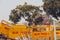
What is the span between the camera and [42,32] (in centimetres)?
1241

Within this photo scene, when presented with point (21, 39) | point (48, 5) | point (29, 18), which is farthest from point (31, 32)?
point (29, 18)

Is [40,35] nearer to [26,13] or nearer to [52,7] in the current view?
[52,7]

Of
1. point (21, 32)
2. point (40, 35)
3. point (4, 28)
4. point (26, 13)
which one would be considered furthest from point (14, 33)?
point (26, 13)

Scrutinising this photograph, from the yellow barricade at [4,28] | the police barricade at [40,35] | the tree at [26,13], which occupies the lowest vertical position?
the police barricade at [40,35]

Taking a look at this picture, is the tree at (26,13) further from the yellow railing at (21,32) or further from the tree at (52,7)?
the yellow railing at (21,32)

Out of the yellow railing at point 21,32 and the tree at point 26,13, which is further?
the tree at point 26,13

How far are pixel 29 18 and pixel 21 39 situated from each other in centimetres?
1200

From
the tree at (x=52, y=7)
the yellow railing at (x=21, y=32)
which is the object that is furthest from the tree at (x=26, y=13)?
the yellow railing at (x=21, y=32)

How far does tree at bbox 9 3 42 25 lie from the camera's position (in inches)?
1027

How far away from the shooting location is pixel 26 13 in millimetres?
26281

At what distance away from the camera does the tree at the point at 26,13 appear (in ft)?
85.6

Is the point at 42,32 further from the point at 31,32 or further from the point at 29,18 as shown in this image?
the point at 29,18

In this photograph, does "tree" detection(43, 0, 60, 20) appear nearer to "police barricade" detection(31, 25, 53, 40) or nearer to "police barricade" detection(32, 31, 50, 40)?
"police barricade" detection(31, 25, 53, 40)

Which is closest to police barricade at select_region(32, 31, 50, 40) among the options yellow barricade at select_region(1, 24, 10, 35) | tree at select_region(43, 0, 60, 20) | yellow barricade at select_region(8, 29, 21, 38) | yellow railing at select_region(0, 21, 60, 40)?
yellow railing at select_region(0, 21, 60, 40)
